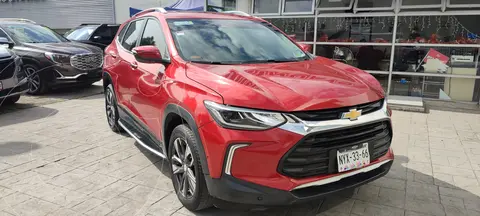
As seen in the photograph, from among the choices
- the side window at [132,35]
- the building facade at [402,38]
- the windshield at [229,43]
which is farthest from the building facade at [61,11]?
the windshield at [229,43]

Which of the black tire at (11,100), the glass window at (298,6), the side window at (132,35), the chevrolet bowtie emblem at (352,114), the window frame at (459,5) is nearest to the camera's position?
the chevrolet bowtie emblem at (352,114)

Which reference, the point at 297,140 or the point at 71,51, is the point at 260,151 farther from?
the point at 71,51

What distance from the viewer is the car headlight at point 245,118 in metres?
2.30

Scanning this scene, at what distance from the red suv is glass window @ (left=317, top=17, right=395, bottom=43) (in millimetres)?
4852

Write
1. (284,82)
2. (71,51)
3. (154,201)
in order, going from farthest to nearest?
1. (71,51)
2. (154,201)
3. (284,82)

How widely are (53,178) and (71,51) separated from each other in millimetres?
5193

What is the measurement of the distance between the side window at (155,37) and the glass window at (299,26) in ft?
16.9

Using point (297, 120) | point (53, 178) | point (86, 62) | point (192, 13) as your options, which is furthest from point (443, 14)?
point (86, 62)

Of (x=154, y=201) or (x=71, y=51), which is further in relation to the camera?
(x=71, y=51)

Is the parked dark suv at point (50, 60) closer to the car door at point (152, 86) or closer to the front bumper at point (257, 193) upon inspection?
the car door at point (152, 86)

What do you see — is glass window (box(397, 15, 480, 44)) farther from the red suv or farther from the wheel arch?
the wheel arch

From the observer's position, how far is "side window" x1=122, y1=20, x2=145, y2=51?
4184 mm

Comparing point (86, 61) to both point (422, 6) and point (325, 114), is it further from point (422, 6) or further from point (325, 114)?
point (422, 6)

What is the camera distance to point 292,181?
7.69 ft
